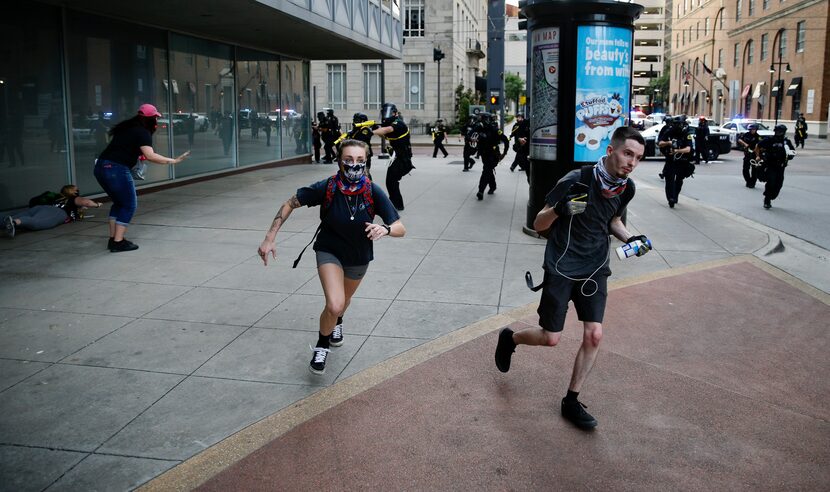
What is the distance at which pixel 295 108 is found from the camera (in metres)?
23.9

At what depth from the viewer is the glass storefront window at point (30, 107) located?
11352mm

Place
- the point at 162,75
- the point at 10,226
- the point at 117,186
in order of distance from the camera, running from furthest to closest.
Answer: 1. the point at 162,75
2. the point at 10,226
3. the point at 117,186

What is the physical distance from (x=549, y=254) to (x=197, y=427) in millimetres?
2312

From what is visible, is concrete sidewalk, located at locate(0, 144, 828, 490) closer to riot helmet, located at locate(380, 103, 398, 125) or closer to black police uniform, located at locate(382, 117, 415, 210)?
black police uniform, located at locate(382, 117, 415, 210)

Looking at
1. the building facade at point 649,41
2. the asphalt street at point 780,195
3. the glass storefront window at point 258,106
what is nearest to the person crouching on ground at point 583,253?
the asphalt street at point 780,195

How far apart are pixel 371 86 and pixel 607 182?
48.4 meters

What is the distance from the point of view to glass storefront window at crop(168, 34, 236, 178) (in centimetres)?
1631

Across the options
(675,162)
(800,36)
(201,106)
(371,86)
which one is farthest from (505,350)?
(800,36)

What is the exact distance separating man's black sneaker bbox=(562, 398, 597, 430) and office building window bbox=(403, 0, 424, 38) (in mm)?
49878

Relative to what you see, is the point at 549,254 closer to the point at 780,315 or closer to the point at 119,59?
the point at 780,315

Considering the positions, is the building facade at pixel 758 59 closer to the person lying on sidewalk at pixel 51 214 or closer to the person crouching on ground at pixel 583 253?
the person lying on sidewalk at pixel 51 214

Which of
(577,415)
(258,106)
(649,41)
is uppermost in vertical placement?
(649,41)

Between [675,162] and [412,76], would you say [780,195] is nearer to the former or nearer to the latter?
[675,162]

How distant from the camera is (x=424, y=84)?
169 ft
